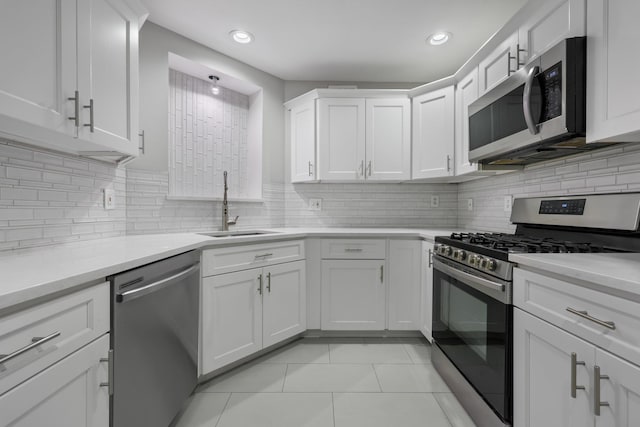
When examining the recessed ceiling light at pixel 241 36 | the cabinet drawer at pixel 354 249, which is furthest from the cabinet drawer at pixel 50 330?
the recessed ceiling light at pixel 241 36

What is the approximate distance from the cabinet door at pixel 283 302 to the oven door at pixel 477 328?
101 cm

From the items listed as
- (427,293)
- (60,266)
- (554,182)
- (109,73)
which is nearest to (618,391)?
(554,182)

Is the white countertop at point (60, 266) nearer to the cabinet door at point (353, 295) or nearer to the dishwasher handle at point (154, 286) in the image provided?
the dishwasher handle at point (154, 286)

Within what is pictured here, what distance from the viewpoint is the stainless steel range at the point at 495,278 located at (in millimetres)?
1247

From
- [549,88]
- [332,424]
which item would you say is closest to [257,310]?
[332,424]

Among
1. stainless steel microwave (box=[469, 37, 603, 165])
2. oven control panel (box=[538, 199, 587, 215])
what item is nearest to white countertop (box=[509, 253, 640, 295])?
oven control panel (box=[538, 199, 587, 215])

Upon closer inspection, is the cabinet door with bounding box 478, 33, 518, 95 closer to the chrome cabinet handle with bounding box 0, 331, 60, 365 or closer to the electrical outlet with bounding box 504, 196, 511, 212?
the electrical outlet with bounding box 504, 196, 511, 212

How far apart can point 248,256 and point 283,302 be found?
1.61ft

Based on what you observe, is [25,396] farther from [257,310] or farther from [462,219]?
[462,219]

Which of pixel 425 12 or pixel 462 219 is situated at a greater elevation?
pixel 425 12

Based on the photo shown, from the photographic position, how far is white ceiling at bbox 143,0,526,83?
196cm

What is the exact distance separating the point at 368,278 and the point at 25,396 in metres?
2.03

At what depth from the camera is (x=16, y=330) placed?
2.22 ft

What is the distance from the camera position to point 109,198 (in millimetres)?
1850
